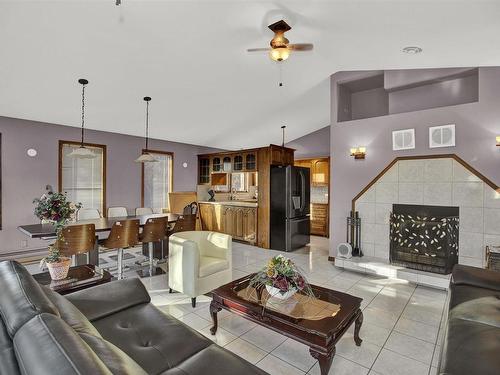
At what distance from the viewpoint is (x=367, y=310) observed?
3.03 meters

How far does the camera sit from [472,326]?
1.80 m

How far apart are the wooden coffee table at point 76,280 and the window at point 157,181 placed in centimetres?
447

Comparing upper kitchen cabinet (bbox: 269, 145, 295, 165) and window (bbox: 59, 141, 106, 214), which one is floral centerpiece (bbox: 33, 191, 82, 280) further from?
upper kitchen cabinet (bbox: 269, 145, 295, 165)

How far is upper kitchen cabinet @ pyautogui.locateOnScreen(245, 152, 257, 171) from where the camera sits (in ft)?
20.8

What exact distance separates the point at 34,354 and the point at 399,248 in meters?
4.47

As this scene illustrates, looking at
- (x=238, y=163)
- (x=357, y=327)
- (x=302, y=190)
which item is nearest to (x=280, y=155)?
(x=302, y=190)

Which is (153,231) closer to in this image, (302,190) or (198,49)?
(198,49)

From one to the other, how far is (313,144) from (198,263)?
5.72 m

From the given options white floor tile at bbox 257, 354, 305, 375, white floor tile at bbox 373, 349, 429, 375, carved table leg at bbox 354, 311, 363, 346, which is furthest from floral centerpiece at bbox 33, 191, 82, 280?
white floor tile at bbox 373, 349, 429, 375

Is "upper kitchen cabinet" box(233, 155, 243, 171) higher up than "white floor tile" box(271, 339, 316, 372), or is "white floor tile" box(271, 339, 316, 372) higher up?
"upper kitchen cabinet" box(233, 155, 243, 171)

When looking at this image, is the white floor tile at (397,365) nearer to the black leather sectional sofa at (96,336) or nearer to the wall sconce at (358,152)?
the black leather sectional sofa at (96,336)

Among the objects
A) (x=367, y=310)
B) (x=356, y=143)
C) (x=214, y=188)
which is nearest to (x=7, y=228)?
(x=214, y=188)

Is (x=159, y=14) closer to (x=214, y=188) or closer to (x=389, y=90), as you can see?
(x=389, y=90)

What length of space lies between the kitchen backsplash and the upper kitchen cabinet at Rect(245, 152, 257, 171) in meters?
2.24
